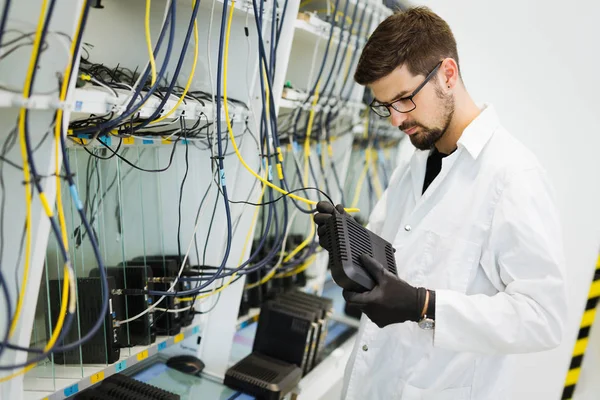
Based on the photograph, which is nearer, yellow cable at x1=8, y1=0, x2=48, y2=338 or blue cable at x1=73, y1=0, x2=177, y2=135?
yellow cable at x1=8, y1=0, x2=48, y2=338

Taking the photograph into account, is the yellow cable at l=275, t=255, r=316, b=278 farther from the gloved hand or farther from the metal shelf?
the gloved hand

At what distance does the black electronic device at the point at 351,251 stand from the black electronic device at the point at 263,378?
0.72m

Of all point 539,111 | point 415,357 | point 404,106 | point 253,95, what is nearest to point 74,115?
point 253,95

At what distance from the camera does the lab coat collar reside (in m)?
1.39

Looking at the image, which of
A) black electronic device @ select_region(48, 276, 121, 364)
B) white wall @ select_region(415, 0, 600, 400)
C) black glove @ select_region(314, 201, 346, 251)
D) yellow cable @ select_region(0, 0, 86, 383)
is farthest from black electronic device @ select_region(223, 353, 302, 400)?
white wall @ select_region(415, 0, 600, 400)

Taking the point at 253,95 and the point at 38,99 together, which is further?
the point at 253,95

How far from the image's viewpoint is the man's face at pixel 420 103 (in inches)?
53.6

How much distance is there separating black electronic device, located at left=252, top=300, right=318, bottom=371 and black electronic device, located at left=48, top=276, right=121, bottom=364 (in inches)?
27.9

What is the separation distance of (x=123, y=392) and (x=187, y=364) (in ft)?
1.33

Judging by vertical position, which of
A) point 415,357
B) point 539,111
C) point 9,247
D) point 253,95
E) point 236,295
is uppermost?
point 539,111

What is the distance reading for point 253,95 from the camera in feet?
5.49

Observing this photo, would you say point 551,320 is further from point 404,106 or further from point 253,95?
point 253,95

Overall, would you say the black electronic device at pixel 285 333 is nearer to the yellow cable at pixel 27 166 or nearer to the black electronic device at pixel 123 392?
the black electronic device at pixel 123 392

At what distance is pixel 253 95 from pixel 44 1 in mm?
833
